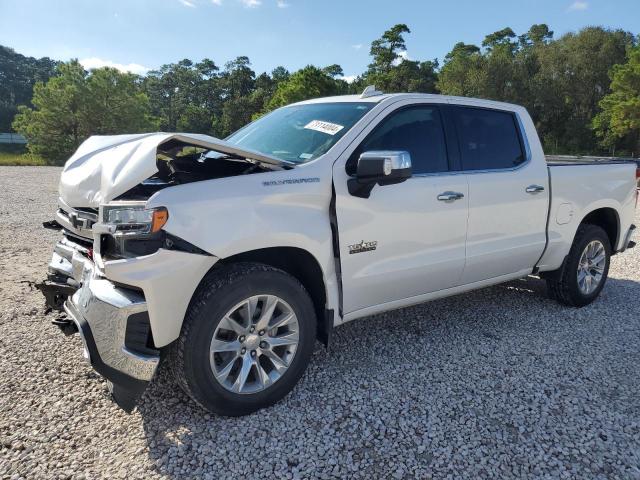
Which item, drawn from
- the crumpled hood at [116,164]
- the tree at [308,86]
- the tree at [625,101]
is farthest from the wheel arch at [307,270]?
the tree at [308,86]

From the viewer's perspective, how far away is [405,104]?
11.3 ft

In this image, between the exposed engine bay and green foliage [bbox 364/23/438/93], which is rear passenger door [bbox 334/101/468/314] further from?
green foliage [bbox 364/23/438/93]

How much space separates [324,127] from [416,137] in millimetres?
694

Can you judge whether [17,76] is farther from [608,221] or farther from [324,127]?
[608,221]

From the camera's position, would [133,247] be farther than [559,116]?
No

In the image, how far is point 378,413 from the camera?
2840mm

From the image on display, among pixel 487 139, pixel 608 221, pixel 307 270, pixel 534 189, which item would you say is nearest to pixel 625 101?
pixel 608 221

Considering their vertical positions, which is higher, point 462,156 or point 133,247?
point 462,156

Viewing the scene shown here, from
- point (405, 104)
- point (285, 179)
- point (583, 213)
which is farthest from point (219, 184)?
point (583, 213)

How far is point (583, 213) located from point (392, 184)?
254 centimetres

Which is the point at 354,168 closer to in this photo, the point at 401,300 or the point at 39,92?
the point at 401,300

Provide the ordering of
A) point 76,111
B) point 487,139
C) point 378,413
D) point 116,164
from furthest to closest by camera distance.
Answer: point 76,111 → point 487,139 → point 378,413 → point 116,164

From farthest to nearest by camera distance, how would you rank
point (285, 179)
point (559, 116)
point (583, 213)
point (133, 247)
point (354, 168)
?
1. point (559, 116)
2. point (583, 213)
3. point (354, 168)
4. point (285, 179)
5. point (133, 247)

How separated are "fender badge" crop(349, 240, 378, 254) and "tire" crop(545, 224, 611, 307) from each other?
2546 millimetres
